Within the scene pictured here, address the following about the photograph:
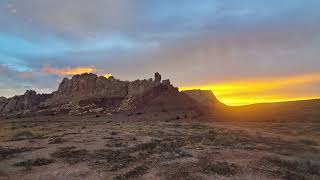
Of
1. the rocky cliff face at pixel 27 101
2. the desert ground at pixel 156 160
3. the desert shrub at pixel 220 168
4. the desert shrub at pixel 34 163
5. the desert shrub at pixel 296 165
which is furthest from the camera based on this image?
the rocky cliff face at pixel 27 101

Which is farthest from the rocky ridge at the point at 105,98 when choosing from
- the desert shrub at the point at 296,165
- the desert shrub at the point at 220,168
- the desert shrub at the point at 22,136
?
the desert shrub at the point at 220,168

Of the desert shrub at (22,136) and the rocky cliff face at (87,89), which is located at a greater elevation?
the rocky cliff face at (87,89)

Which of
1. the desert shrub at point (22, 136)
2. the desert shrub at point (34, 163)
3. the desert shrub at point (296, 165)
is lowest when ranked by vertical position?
the desert shrub at point (296, 165)

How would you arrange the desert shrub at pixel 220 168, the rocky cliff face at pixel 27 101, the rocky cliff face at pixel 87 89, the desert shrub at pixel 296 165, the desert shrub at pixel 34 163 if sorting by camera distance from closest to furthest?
the desert shrub at pixel 220 168, the desert shrub at pixel 296 165, the desert shrub at pixel 34 163, the rocky cliff face at pixel 87 89, the rocky cliff face at pixel 27 101

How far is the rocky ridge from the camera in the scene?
134375mm

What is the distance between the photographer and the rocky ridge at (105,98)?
5290 inches

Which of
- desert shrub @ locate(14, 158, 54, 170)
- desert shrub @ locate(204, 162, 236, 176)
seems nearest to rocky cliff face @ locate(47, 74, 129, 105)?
desert shrub @ locate(14, 158, 54, 170)

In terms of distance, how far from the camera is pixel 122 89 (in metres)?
167

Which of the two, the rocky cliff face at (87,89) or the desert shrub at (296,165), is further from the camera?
the rocky cliff face at (87,89)

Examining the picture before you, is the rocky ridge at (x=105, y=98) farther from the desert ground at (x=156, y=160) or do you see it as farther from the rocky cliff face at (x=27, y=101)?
the desert ground at (x=156, y=160)

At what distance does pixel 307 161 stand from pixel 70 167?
15.9m

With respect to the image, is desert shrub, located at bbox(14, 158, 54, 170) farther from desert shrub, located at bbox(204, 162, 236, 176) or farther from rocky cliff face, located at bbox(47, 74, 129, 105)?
rocky cliff face, located at bbox(47, 74, 129, 105)

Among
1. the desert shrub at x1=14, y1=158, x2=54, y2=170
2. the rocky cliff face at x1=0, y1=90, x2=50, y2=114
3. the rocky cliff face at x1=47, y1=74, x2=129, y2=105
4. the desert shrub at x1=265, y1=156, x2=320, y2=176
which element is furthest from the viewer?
the rocky cliff face at x1=0, y1=90, x2=50, y2=114

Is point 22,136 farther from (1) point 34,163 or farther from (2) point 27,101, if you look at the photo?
(2) point 27,101
